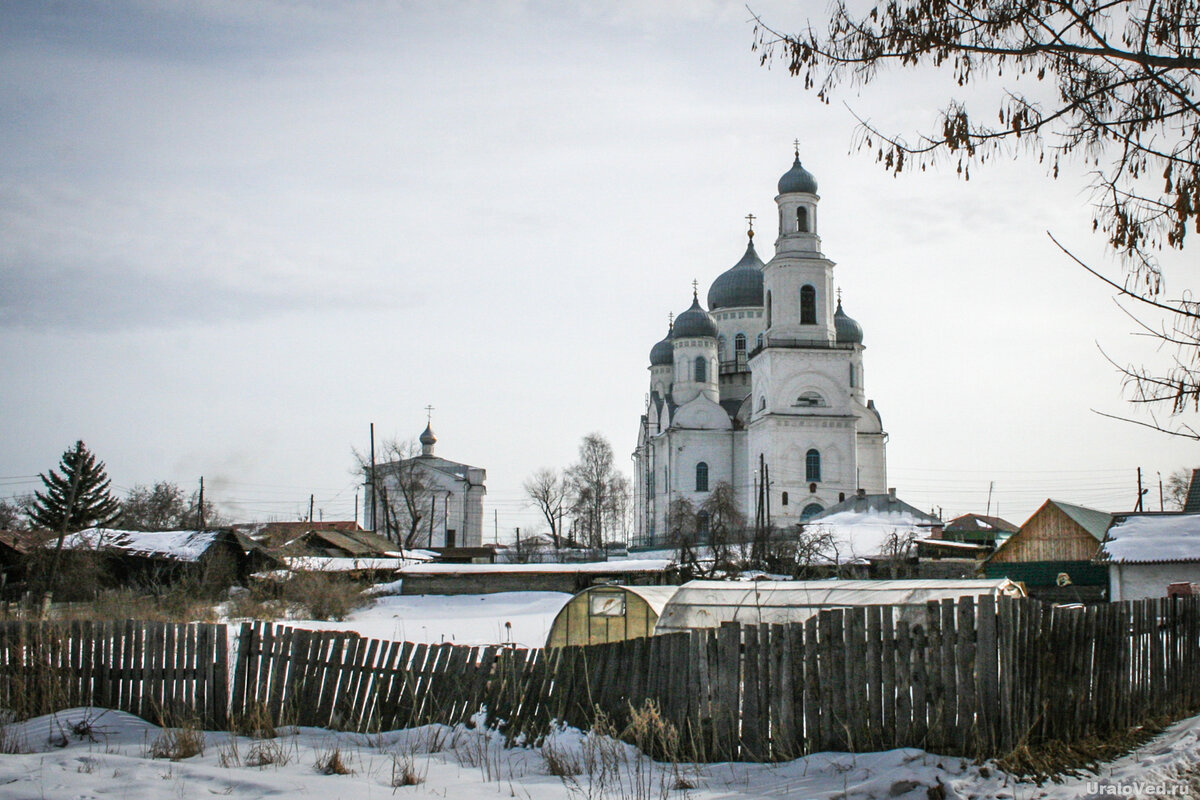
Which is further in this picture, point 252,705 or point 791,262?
point 791,262

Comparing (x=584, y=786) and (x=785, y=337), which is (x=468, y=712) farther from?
(x=785, y=337)

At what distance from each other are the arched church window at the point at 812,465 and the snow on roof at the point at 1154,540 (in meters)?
29.1

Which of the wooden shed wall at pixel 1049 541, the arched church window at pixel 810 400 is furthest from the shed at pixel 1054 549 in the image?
the arched church window at pixel 810 400

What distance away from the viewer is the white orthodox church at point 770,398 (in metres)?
55.2

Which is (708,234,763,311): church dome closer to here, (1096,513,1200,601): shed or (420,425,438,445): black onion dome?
(420,425,438,445): black onion dome

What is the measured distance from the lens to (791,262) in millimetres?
55438

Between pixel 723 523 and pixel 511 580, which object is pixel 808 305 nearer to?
pixel 723 523

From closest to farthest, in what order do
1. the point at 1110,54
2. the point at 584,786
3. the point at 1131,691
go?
the point at 1110,54 → the point at 584,786 → the point at 1131,691

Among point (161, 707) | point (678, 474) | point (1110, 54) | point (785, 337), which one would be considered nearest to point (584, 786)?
point (161, 707)

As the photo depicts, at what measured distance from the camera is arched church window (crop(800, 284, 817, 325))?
56.4 metres

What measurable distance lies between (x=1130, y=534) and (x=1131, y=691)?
18.3m

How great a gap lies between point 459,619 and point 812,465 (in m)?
32.1

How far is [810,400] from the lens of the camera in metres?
55.7

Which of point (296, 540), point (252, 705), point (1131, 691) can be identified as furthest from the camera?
point (296, 540)
